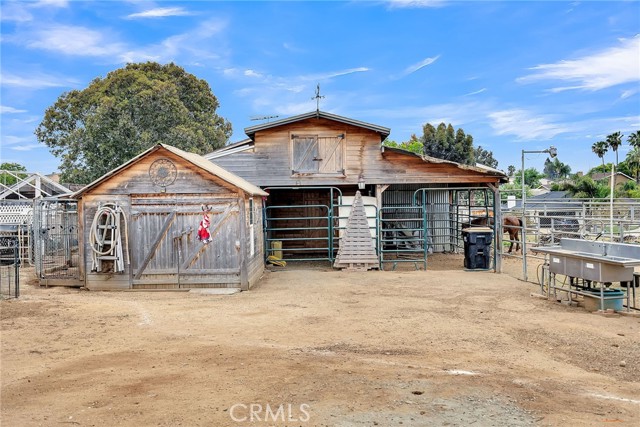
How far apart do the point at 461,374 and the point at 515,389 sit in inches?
25.7

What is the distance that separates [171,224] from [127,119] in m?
19.1

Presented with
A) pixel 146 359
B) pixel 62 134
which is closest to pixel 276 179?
pixel 146 359

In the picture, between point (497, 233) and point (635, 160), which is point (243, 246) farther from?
point (635, 160)

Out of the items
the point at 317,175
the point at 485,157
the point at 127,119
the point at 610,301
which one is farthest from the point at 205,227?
the point at 485,157

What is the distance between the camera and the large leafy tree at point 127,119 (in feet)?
94.3

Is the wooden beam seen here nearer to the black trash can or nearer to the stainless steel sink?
the stainless steel sink

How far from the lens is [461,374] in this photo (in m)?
5.62

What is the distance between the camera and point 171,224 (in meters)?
12.0

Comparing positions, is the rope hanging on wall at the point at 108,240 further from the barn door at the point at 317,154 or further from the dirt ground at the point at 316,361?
the barn door at the point at 317,154

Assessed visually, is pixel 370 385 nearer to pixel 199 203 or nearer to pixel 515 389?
pixel 515 389

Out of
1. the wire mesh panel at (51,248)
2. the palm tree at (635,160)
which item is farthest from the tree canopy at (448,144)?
the wire mesh panel at (51,248)

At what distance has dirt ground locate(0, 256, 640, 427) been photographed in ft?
14.8

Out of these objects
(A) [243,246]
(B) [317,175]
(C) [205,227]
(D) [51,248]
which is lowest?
(D) [51,248]

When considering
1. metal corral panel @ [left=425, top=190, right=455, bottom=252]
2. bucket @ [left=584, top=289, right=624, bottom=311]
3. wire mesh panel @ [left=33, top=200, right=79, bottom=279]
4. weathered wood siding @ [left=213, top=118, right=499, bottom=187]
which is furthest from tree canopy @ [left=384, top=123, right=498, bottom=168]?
bucket @ [left=584, top=289, right=624, bottom=311]
